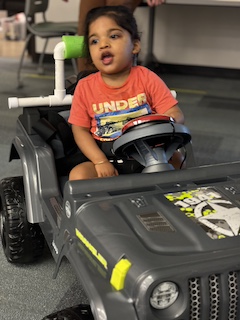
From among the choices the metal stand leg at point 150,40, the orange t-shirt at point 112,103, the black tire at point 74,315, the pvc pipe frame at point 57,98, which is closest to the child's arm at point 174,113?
the orange t-shirt at point 112,103

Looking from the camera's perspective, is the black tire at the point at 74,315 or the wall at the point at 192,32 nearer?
the black tire at the point at 74,315

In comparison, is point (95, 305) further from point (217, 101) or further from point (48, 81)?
point (48, 81)

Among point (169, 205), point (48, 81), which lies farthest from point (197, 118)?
point (169, 205)

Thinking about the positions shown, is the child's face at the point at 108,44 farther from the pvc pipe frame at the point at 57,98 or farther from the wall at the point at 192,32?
the wall at the point at 192,32

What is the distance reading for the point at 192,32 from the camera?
3.79 meters

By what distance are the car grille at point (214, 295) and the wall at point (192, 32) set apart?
10.1 ft

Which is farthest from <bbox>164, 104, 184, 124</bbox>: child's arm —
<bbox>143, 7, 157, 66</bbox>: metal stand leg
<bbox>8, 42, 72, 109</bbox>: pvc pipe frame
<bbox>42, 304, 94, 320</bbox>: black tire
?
Result: <bbox>143, 7, 157, 66</bbox>: metal stand leg

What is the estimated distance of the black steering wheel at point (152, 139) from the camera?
1.05m

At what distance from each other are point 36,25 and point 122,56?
2237 mm

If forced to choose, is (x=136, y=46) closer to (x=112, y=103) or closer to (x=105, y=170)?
(x=112, y=103)

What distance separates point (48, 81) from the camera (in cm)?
345

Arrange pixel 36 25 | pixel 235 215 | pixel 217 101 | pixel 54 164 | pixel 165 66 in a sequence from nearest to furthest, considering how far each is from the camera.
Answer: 1. pixel 235 215
2. pixel 54 164
3. pixel 217 101
4. pixel 36 25
5. pixel 165 66

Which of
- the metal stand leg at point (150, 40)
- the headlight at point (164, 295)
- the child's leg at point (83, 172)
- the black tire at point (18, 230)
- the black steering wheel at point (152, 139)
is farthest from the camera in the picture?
the metal stand leg at point (150, 40)

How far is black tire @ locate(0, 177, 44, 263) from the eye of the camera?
52.7 inches
